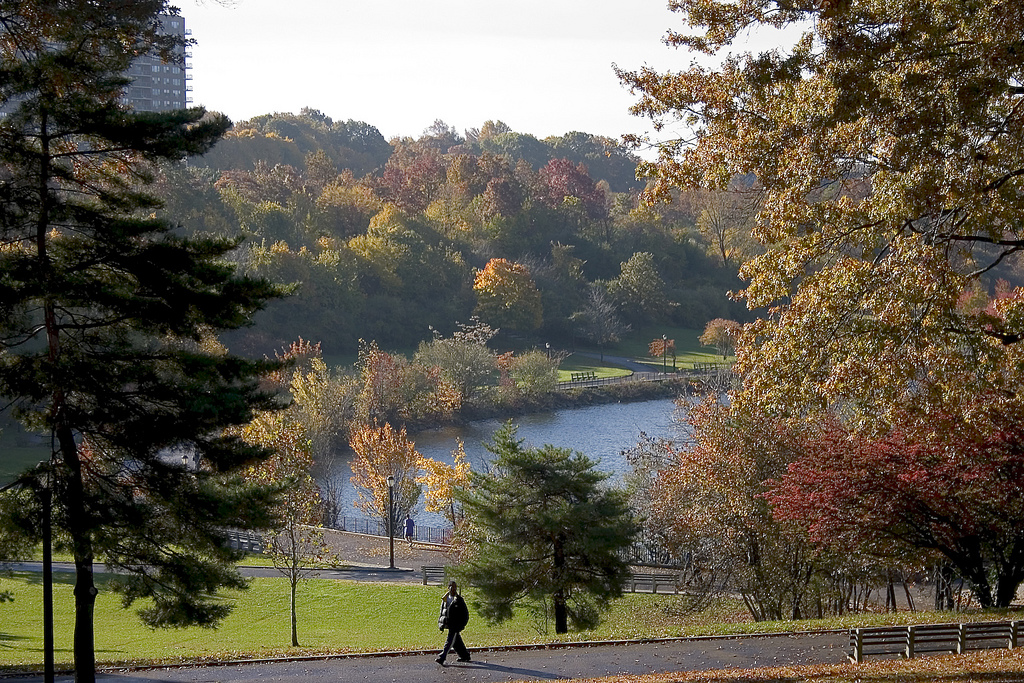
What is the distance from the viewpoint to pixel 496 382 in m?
64.5

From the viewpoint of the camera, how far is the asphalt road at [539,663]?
14.0 meters

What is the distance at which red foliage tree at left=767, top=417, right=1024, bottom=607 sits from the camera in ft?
50.8

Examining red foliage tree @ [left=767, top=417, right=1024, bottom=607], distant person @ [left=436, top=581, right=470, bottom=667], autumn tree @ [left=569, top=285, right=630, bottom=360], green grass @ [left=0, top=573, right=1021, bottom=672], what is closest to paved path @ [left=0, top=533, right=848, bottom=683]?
distant person @ [left=436, top=581, right=470, bottom=667]

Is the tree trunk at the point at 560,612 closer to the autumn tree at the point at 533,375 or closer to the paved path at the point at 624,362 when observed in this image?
the autumn tree at the point at 533,375

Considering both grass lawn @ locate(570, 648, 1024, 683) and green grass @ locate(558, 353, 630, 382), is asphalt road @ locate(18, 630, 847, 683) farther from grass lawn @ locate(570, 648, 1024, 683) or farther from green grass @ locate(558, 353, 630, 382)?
green grass @ locate(558, 353, 630, 382)

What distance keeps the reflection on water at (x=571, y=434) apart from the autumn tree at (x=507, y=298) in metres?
17.2

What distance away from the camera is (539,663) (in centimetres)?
1466

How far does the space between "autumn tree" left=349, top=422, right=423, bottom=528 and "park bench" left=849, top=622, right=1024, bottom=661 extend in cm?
2459

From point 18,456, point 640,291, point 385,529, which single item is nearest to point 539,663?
point 385,529

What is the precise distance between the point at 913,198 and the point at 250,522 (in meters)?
9.50

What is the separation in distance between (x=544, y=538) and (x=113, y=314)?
10076mm

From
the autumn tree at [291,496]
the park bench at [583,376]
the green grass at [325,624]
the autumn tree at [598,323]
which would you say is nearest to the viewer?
the green grass at [325,624]

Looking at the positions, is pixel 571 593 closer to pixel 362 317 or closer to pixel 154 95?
pixel 362 317

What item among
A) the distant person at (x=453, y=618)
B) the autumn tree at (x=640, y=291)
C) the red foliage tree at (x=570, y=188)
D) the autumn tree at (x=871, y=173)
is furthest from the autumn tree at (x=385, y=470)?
the red foliage tree at (x=570, y=188)
